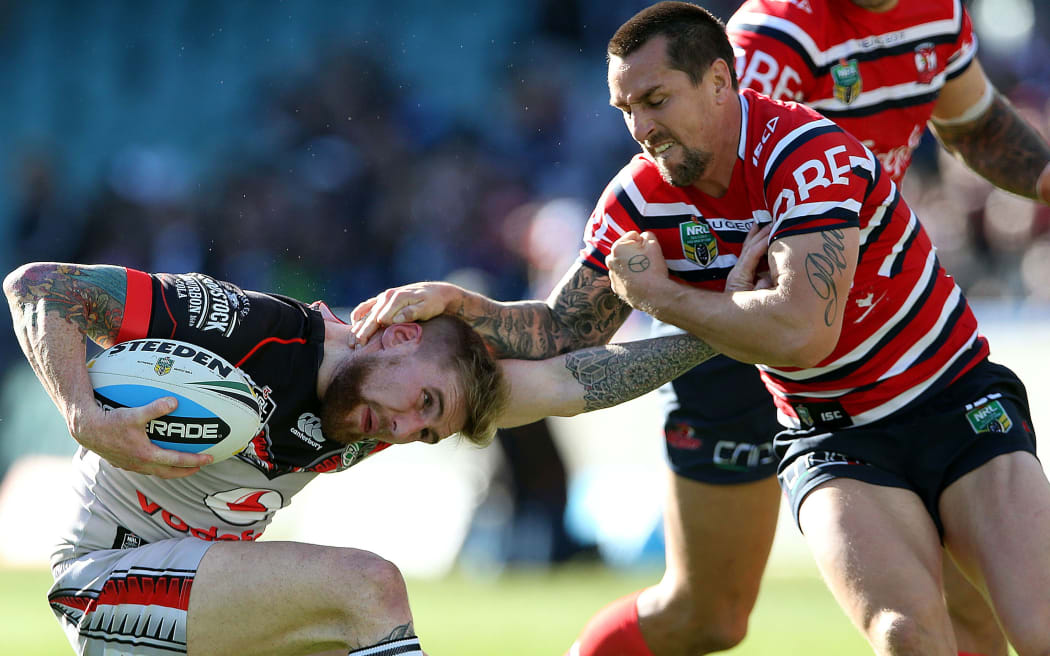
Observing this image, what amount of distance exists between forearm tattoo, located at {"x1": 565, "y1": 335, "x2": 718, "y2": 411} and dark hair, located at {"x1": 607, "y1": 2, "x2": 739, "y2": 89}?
0.93 m

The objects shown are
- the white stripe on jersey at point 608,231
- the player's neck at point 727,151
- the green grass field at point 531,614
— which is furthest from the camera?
the green grass field at point 531,614

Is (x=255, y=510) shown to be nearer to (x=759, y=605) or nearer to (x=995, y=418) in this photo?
(x=995, y=418)

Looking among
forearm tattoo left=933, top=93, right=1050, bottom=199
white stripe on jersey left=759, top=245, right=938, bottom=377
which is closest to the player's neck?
white stripe on jersey left=759, top=245, right=938, bottom=377

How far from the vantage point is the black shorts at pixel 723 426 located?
17.3ft

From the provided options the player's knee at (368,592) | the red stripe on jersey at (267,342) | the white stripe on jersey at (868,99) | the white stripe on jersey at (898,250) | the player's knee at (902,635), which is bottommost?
the player's knee at (902,635)

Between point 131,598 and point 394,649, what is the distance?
2.98ft

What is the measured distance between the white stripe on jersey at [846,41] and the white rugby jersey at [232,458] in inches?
83.3

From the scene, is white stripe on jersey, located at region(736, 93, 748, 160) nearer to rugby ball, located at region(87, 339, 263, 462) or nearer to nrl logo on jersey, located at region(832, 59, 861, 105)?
nrl logo on jersey, located at region(832, 59, 861, 105)

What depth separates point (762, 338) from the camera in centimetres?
402

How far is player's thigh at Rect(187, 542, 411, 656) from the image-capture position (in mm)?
3969

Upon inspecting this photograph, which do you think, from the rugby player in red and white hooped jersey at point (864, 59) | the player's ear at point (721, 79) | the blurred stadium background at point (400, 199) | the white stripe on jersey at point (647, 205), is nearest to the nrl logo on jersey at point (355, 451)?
the white stripe on jersey at point (647, 205)

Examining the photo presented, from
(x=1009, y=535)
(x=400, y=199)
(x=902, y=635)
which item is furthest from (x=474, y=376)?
(x=400, y=199)

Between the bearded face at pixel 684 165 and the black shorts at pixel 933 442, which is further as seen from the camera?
the bearded face at pixel 684 165

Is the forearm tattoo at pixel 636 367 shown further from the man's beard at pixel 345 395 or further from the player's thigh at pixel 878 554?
the man's beard at pixel 345 395
